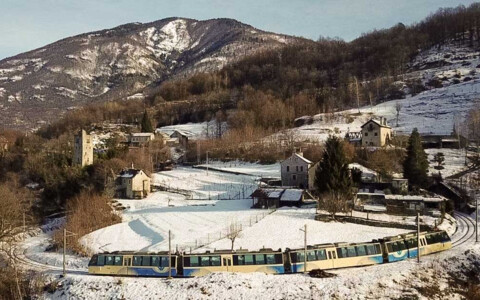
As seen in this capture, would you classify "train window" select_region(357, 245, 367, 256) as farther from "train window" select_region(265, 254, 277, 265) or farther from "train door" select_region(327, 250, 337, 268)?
"train window" select_region(265, 254, 277, 265)

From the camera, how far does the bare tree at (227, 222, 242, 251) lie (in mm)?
33375

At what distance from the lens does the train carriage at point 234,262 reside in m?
28.4

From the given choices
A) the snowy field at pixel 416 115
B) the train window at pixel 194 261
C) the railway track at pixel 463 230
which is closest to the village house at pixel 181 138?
the snowy field at pixel 416 115

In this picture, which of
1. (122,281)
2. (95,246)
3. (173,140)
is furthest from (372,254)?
(173,140)

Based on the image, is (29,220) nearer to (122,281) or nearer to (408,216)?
(122,281)

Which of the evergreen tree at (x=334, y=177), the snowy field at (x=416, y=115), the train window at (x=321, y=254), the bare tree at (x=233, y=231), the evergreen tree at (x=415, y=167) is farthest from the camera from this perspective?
the snowy field at (x=416, y=115)

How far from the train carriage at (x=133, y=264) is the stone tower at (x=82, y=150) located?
41095 mm

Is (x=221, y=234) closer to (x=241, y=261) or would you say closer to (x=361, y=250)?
(x=241, y=261)

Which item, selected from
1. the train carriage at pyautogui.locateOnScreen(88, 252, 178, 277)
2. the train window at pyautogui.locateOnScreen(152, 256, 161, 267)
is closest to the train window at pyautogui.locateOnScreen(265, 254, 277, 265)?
the train carriage at pyautogui.locateOnScreen(88, 252, 178, 277)

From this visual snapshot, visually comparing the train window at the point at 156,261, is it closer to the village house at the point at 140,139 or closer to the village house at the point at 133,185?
the village house at the point at 133,185

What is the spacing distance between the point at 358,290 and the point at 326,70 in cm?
13755

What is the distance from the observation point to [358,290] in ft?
83.9

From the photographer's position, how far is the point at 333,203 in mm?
40688

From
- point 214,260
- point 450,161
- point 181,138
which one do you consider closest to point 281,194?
point 214,260
